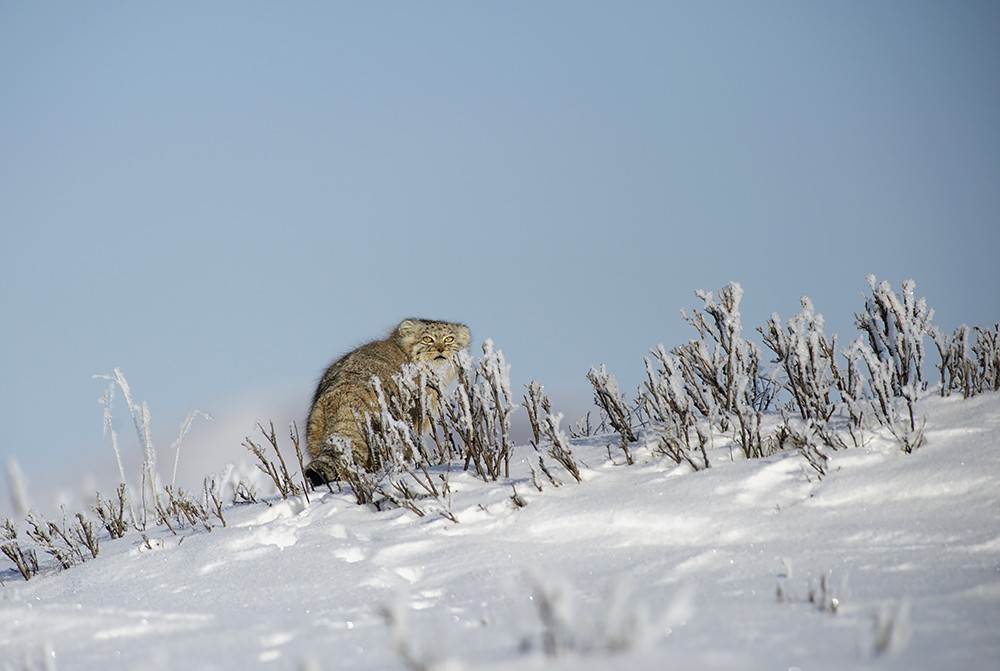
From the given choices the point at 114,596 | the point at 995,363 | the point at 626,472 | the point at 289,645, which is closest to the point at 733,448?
the point at 626,472

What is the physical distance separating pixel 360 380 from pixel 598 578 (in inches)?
181

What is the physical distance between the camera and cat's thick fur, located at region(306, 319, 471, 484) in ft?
20.9

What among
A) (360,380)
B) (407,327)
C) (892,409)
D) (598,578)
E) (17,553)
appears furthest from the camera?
(407,327)

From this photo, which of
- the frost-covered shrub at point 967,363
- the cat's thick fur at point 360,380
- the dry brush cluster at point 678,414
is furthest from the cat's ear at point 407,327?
the frost-covered shrub at point 967,363

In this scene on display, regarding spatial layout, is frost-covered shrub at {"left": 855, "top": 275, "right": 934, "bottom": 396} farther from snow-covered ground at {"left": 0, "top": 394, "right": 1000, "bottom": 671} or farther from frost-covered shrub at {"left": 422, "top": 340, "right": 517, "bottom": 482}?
frost-covered shrub at {"left": 422, "top": 340, "right": 517, "bottom": 482}

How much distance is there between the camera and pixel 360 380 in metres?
7.64

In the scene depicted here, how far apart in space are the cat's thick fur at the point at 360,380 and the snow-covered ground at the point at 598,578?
40.2 inches

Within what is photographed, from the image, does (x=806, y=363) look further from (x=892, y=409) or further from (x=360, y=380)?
(x=360, y=380)

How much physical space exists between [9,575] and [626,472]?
411 cm

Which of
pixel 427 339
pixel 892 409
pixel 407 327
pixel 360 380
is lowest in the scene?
pixel 892 409

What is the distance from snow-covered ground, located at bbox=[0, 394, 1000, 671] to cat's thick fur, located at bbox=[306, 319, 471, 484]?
102 centimetres

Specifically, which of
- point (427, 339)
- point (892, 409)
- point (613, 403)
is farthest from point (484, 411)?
point (427, 339)

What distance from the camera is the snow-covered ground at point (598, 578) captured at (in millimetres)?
2182

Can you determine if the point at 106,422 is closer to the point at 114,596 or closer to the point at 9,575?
the point at 9,575
